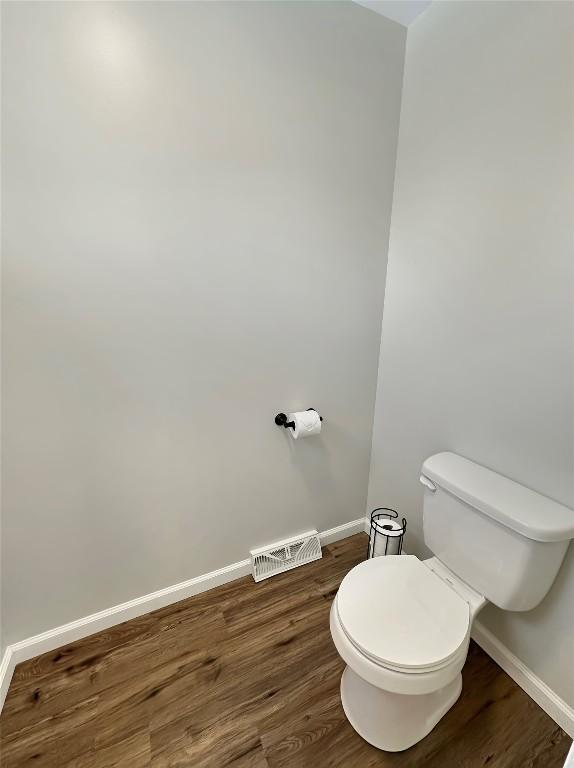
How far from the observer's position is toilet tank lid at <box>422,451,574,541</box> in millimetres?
1027

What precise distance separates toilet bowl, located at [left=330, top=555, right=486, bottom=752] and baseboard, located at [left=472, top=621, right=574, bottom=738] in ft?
0.74

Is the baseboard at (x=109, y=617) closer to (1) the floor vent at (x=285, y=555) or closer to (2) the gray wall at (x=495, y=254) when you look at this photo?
(1) the floor vent at (x=285, y=555)

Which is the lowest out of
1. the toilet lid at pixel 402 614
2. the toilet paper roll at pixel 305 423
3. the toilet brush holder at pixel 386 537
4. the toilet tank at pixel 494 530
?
the toilet brush holder at pixel 386 537

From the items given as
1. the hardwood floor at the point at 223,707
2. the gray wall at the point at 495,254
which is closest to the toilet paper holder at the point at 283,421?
the gray wall at the point at 495,254

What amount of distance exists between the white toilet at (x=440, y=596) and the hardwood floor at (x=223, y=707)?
86mm

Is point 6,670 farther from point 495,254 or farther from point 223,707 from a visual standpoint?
point 495,254

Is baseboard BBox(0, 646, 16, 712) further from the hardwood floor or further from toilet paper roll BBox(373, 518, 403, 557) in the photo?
toilet paper roll BBox(373, 518, 403, 557)

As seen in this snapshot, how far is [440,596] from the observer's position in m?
1.15

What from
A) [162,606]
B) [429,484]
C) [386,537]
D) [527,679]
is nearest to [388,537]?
[386,537]

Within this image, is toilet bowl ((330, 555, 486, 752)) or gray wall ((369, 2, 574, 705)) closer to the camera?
toilet bowl ((330, 555, 486, 752))

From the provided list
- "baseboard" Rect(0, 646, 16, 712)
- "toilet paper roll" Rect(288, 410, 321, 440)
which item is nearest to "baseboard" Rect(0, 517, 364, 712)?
"baseboard" Rect(0, 646, 16, 712)

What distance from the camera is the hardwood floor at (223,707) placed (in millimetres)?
1080

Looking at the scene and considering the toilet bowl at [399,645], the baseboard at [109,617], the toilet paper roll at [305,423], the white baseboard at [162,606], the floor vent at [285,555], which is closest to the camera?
the toilet bowl at [399,645]

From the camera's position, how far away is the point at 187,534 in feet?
5.06
